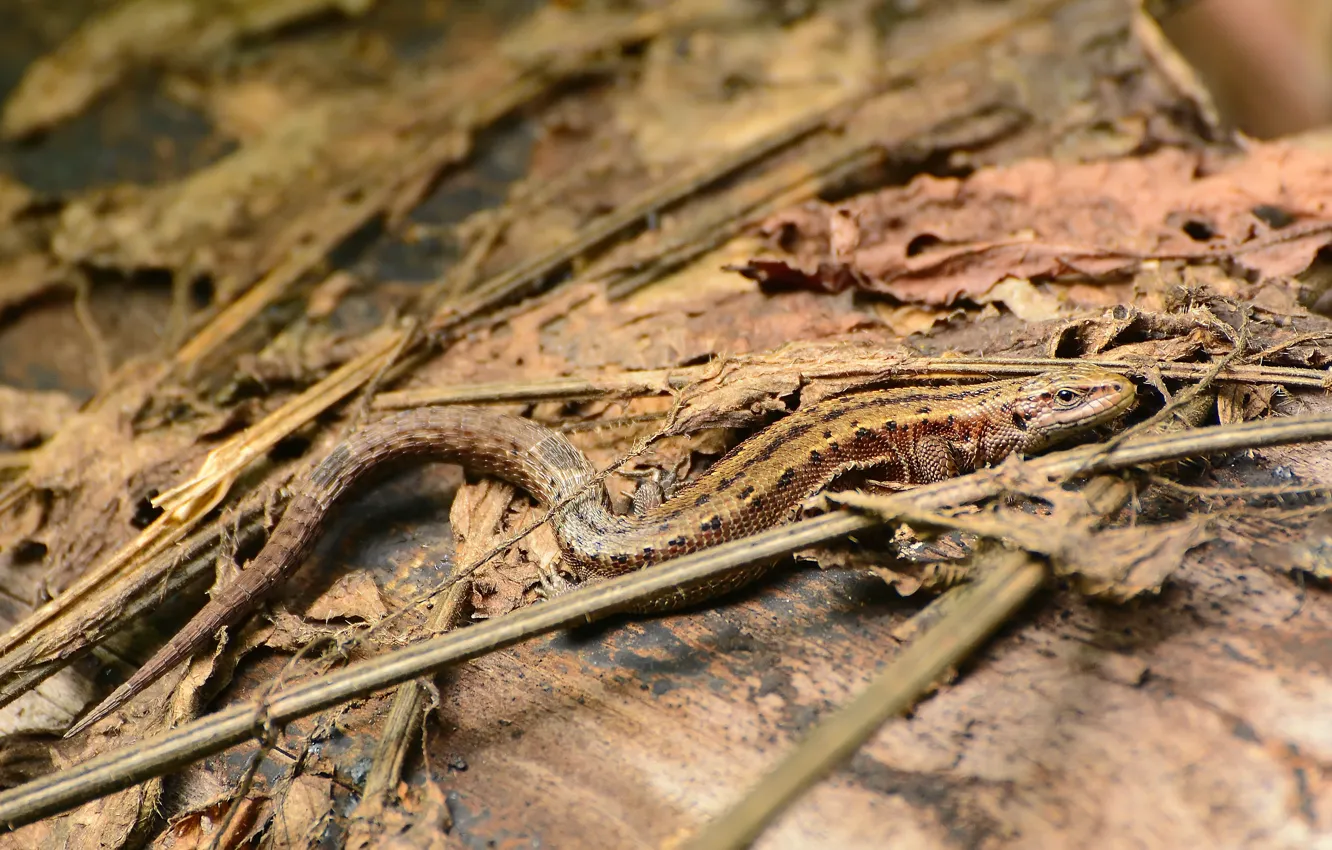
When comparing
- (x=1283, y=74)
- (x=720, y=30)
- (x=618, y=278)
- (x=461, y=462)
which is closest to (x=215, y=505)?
(x=461, y=462)

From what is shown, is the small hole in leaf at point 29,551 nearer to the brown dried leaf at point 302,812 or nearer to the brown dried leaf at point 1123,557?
the brown dried leaf at point 302,812

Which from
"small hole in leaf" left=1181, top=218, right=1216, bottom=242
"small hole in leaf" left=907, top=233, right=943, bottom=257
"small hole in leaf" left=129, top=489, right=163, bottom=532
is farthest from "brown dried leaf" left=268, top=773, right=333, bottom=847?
"small hole in leaf" left=1181, top=218, right=1216, bottom=242

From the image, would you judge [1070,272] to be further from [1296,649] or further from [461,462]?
[461,462]

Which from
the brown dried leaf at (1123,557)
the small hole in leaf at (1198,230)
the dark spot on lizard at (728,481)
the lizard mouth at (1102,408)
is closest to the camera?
the brown dried leaf at (1123,557)

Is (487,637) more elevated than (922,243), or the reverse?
(922,243)

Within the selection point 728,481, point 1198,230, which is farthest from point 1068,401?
point 1198,230

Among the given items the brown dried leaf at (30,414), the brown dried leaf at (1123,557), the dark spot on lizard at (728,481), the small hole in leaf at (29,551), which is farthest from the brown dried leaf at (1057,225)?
the brown dried leaf at (30,414)

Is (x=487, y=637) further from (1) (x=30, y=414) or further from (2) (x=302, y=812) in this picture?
(1) (x=30, y=414)

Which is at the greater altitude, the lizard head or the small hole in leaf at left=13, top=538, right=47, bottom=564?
the small hole in leaf at left=13, top=538, right=47, bottom=564

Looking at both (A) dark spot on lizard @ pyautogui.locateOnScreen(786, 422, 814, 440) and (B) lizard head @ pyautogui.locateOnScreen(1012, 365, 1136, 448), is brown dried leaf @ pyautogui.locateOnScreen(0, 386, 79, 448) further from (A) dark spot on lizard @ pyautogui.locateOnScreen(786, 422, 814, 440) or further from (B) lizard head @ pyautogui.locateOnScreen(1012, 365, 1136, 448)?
(B) lizard head @ pyautogui.locateOnScreen(1012, 365, 1136, 448)
